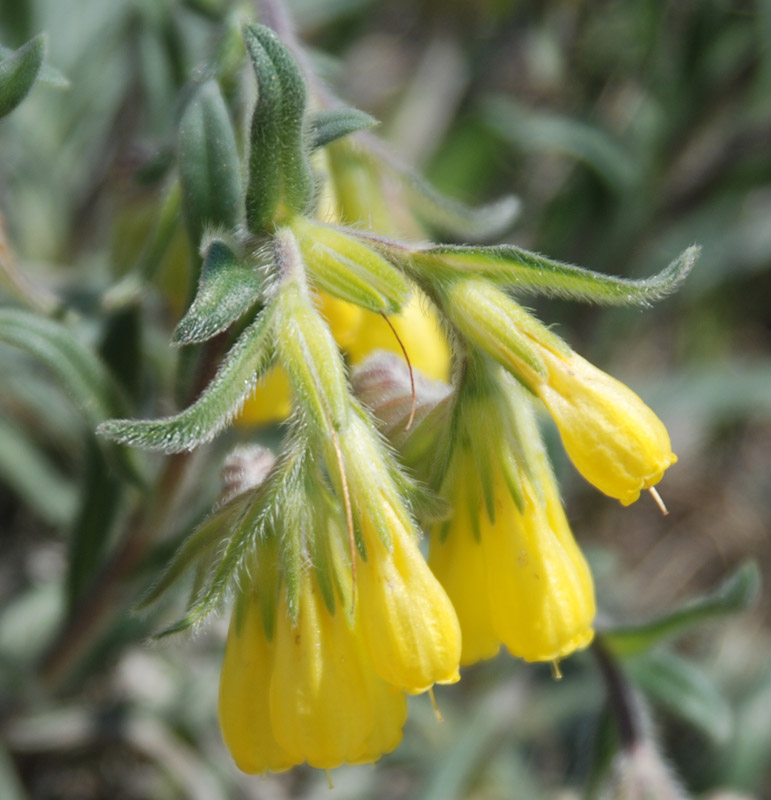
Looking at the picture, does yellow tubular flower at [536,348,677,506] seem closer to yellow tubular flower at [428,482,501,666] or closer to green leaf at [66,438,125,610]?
yellow tubular flower at [428,482,501,666]

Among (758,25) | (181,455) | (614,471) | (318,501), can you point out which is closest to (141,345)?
(181,455)

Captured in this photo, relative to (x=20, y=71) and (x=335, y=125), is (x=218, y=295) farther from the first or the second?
(x=20, y=71)

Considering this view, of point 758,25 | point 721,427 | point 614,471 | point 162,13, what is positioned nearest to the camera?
point 614,471

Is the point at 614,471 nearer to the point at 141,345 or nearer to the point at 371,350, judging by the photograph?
the point at 371,350

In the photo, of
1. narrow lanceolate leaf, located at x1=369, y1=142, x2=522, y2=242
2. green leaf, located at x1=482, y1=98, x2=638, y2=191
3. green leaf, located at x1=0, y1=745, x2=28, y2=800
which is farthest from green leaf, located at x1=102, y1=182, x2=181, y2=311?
green leaf, located at x1=482, y1=98, x2=638, y2=191

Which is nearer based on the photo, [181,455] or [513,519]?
[513,519]

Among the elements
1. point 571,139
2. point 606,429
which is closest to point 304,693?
point 606,429
